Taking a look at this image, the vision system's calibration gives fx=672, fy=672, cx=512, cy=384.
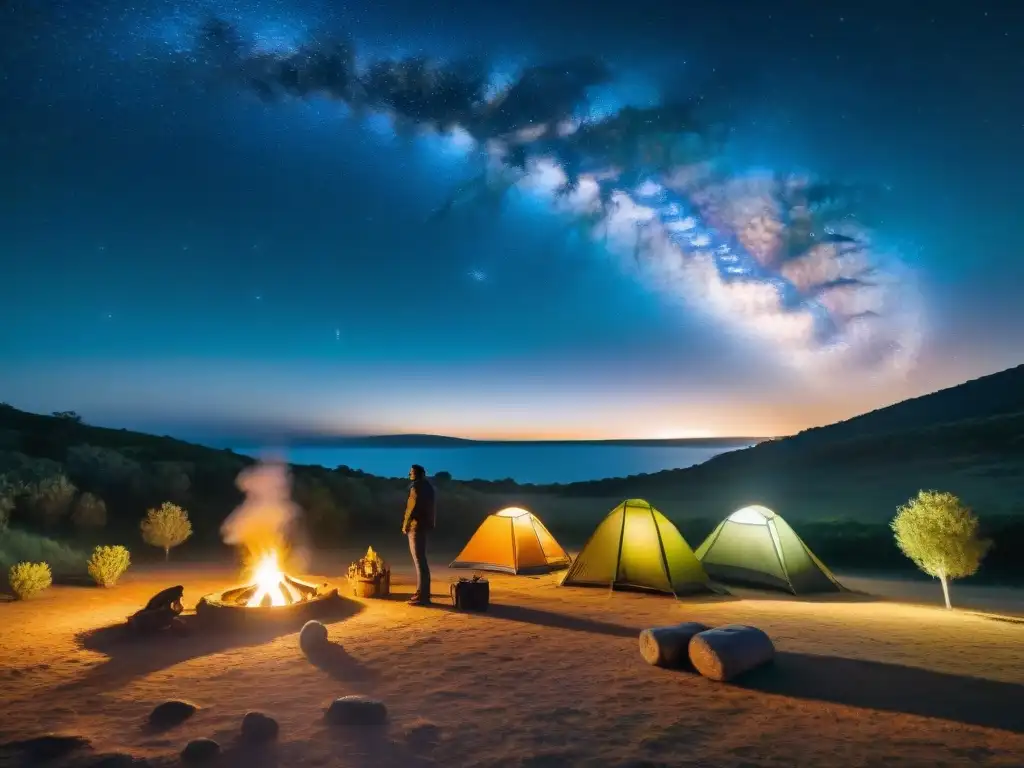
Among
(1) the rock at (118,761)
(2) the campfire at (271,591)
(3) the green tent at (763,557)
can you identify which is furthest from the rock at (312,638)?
(3) the green tent at (763,557)

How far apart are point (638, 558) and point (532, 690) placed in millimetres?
7106

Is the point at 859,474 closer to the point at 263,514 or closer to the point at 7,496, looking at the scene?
the point at 263,514

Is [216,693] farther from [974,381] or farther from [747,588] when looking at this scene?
[974,381]

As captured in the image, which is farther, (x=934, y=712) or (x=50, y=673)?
(x=50, y=673)

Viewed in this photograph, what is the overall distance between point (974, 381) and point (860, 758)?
111 meters

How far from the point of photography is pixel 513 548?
17.5m

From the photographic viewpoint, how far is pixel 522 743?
6488mm

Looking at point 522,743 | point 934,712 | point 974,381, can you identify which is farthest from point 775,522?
point 974,381

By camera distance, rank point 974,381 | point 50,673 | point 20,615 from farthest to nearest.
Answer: point 974,381 → point 20,615 → point 50,673

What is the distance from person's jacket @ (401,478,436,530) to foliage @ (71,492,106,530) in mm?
16902

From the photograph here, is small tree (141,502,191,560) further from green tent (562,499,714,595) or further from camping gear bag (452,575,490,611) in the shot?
green tent (562,499,714,595)

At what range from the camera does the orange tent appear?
57.4ft

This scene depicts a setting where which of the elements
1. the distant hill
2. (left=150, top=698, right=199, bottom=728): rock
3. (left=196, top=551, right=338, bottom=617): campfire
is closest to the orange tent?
(left=196, top=551, right=338, bottom=617): campfire

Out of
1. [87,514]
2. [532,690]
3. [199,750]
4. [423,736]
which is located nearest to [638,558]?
[532,690]
